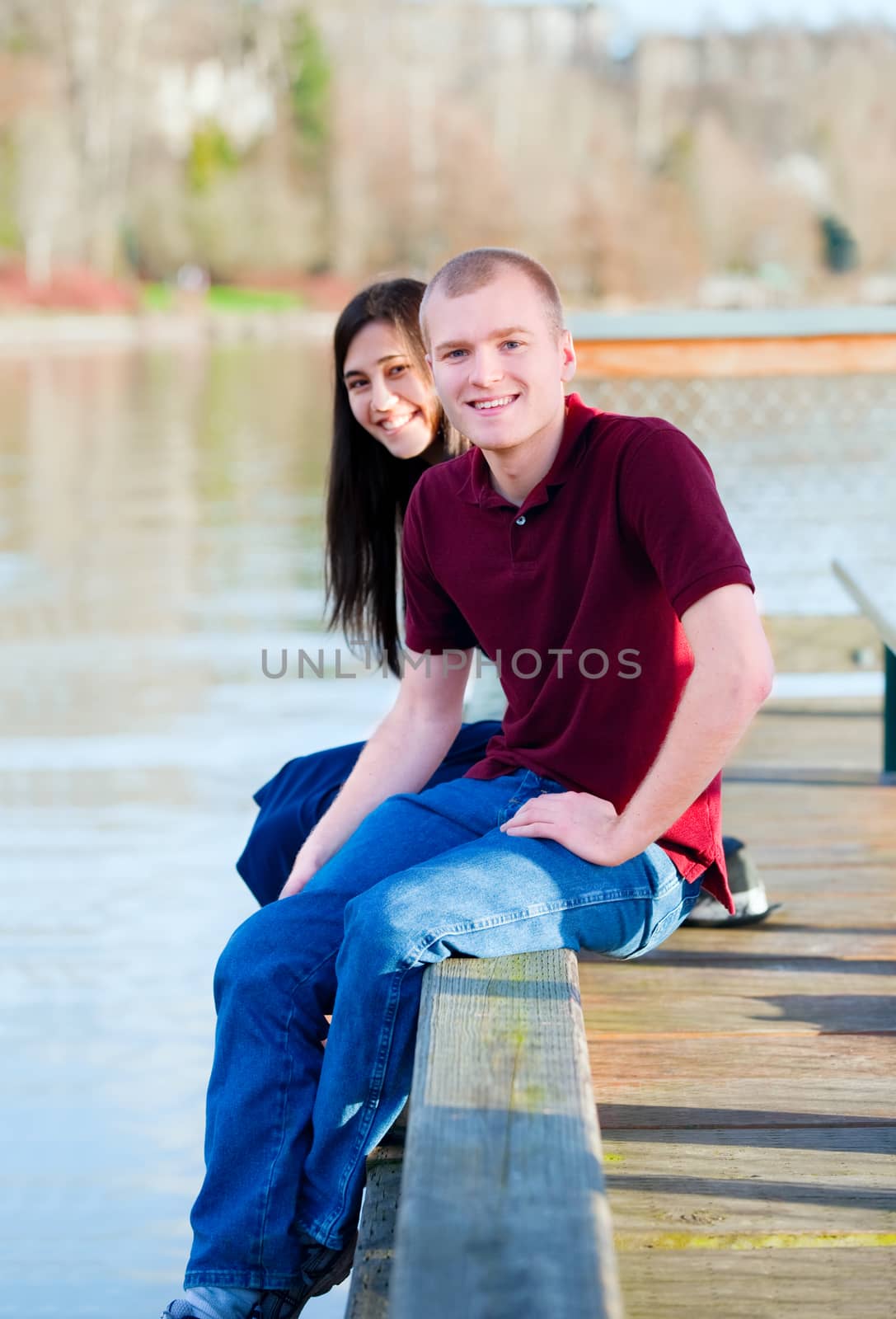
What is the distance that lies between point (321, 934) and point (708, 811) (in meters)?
0.53

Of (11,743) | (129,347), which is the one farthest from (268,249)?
(11,743)

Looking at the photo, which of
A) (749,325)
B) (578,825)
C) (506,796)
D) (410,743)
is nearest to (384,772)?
(410,743)

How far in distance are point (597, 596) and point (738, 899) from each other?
961 millimetres

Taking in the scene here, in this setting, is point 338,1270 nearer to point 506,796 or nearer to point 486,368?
point 506,796

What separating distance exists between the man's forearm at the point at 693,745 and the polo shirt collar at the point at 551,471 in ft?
1.17

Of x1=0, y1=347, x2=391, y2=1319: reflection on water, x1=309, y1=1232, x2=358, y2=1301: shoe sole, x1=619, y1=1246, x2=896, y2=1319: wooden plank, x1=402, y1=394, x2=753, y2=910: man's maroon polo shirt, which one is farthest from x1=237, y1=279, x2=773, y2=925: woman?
x1=619, y1=1246, x2=896, y2=1319: wooden plank

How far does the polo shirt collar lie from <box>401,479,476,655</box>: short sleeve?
12 centimetres

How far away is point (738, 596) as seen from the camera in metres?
1.98

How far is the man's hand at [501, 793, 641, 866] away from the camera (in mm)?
2092

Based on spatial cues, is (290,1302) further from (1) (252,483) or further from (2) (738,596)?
(1) (252,483)

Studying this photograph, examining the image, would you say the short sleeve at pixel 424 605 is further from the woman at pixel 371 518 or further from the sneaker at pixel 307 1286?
the sneaker at pixel 307 1286

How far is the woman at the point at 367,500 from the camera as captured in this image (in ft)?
9.32

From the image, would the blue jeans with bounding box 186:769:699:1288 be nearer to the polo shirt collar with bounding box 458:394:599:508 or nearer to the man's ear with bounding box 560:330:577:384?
the polo shirt collar with bounding box 458:394:599:508

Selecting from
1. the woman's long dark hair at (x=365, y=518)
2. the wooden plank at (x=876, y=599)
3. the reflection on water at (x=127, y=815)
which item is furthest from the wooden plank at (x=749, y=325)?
the reflection on water at (x=127, y=815)
